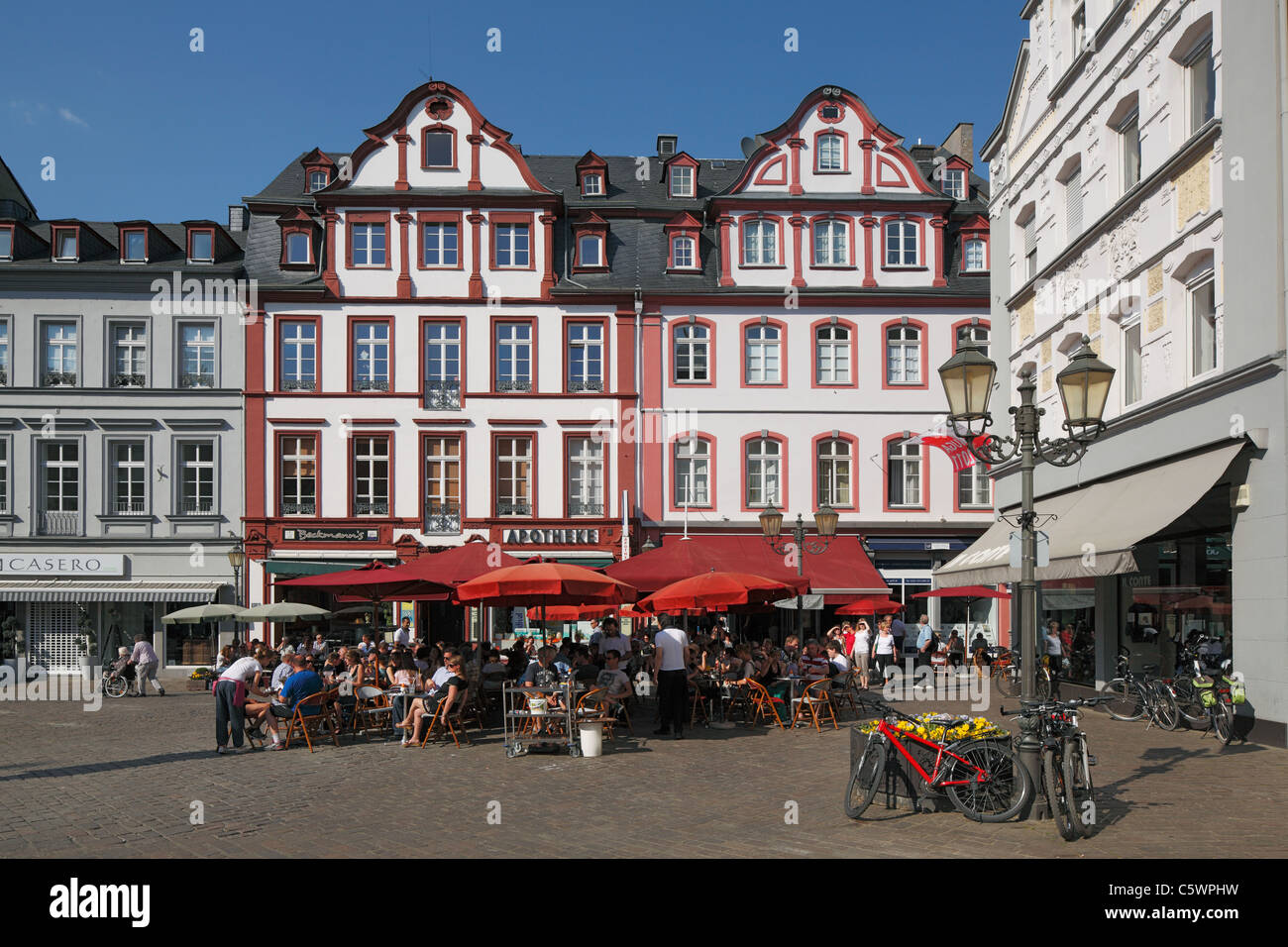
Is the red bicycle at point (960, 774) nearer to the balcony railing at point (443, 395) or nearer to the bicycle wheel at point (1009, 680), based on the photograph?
the bicycle wheel at point (1009, 680)

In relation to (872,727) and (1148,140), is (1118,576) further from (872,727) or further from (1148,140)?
(872,727)

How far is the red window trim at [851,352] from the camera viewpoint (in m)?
34.4

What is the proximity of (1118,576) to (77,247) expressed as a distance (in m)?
29.2

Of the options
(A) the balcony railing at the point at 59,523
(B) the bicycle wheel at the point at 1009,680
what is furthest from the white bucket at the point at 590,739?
(A) the balcony railing at the point at 59,523

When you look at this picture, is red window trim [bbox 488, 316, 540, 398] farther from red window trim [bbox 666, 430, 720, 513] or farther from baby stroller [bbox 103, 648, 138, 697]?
baby stroller [bbox 103, 648, 138, 697]

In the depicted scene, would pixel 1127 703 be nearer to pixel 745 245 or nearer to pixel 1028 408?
pixel 1028 408

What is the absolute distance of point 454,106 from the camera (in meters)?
34.5

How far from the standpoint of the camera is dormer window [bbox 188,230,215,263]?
3503 cm

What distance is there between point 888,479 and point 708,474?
16.9 feet

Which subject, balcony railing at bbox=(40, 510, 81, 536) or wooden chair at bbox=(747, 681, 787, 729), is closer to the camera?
wooden chair at bbox=(747, 681, 787, 729)

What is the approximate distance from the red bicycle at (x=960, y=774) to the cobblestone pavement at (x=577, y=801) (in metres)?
0.20

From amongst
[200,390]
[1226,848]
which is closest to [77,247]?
[200,390]

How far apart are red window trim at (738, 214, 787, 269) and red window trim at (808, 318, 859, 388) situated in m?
2.01

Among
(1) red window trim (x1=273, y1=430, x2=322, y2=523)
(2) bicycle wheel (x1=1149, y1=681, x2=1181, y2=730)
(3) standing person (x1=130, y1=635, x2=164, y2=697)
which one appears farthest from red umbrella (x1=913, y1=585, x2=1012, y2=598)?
(3) standing person (x1=130, y1=635, x2=164, y2=697)
